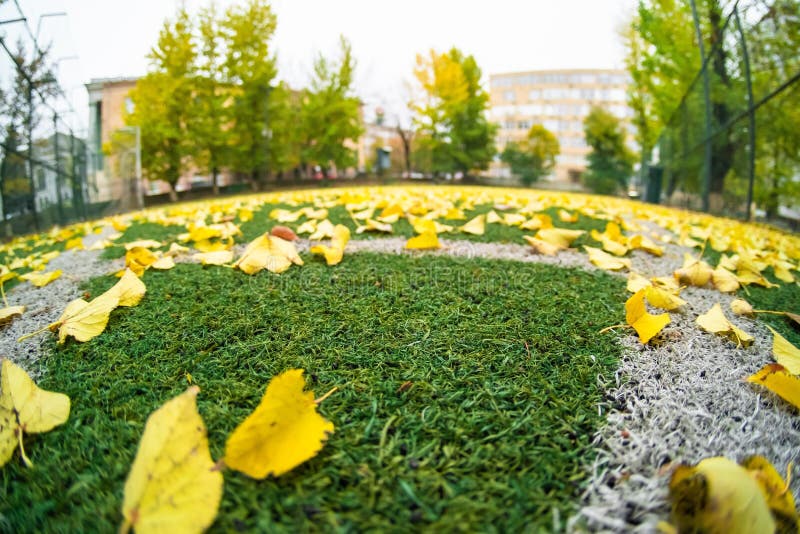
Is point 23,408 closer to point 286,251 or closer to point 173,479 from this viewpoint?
point 173,479

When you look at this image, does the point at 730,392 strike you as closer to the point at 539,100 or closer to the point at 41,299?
the point at 41,299

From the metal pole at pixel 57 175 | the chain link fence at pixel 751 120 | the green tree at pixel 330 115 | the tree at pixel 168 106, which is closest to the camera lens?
the chain link fence at pixel 751 120

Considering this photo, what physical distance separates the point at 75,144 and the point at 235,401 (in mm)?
8415

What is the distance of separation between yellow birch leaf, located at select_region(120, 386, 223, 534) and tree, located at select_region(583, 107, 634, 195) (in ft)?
67.9

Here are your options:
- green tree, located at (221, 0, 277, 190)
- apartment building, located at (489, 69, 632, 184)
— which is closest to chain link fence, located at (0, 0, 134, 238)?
green tree, located at (221, 0, 277, 190)

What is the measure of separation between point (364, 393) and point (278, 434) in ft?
0.69

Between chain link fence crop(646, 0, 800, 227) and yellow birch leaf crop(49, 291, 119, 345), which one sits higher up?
chain link fence crop(646, 0, 800, 227)

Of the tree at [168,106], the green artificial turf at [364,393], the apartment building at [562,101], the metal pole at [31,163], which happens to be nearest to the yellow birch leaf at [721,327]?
the green artificial turf at [364,393]

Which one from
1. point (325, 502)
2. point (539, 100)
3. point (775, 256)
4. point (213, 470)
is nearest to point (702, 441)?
point (325, 502)

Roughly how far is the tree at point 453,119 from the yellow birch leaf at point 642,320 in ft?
72.3

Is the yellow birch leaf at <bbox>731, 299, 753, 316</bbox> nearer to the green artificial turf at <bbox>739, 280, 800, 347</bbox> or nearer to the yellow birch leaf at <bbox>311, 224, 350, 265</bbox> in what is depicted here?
the green artificial turf at <bbox>739, 280, 800, 347</bbox>

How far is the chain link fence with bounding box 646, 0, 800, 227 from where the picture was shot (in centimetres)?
354

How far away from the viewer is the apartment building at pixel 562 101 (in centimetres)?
5106

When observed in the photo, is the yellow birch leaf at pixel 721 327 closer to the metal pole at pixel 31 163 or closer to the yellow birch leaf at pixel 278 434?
the yellow birch leaf at pixel 278 434
